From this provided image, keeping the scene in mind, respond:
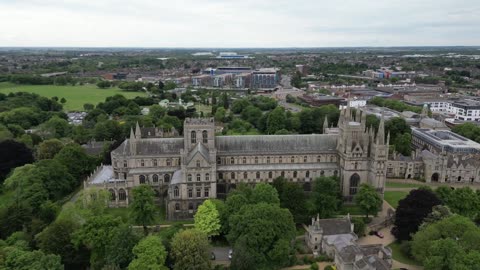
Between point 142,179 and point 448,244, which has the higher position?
point 448,244

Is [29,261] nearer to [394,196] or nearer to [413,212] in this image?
[413,212]

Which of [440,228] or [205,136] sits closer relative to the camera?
[440,228]

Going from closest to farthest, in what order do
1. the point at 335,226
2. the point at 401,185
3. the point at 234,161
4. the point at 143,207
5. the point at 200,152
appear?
the point at 335,226 < the point at 143,207 < the point at 200,152 < the point at 234,161 < the point at 401,185

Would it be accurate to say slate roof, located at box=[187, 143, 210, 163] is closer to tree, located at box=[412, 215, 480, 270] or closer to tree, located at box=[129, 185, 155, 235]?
tree, located at box=[129, 185, 155, 235]

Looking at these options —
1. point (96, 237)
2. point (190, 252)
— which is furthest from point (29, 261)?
point (190, 252)

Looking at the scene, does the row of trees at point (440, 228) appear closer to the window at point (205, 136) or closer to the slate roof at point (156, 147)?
the window at point (205, 136)

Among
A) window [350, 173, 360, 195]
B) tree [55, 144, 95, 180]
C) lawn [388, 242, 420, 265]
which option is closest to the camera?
lawn [388, 242, 420, 265]

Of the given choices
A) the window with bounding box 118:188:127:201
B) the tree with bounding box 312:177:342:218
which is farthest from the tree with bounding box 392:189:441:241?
the window with bounding box 118:188:127:201

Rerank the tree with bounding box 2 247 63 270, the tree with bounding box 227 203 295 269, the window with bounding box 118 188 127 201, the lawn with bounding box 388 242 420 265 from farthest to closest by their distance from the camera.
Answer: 1. the window with bounding box 118 188 127 201
2. the lawn with bounding box 388 242 420 265
3. the tree with bounding box 227 203 295 269
4. the tree with bounding box 2 247 63 270
